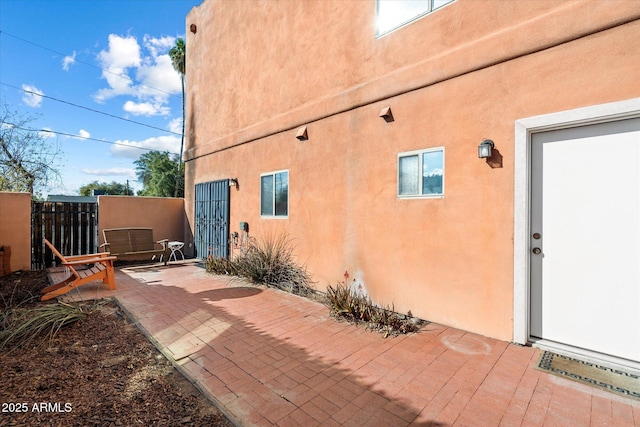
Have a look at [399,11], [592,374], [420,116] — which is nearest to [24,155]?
[399,11]

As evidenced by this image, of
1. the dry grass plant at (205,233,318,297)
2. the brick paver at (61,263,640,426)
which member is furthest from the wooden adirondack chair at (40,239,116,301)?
the dry grass plant at (205,233,318,297)

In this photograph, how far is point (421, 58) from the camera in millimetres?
4285

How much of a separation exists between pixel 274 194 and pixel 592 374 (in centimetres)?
581

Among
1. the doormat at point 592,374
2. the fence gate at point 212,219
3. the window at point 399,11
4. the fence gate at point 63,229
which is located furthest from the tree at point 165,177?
the doormat at point 592,374

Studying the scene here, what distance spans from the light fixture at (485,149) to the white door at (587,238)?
0.47 metres

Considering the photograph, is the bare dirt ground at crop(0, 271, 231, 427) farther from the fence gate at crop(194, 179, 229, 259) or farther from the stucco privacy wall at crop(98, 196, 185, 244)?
the stucco privacy wall at crop(98, 196, 185, 244)

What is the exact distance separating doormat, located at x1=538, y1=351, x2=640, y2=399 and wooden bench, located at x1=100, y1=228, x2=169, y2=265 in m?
9.05

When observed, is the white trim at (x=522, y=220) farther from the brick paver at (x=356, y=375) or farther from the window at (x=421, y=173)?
the window at (x=421, y=173)

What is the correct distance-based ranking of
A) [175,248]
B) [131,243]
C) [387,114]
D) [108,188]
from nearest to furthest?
[387,114] → [131,243] → [175,248] → [108,188]

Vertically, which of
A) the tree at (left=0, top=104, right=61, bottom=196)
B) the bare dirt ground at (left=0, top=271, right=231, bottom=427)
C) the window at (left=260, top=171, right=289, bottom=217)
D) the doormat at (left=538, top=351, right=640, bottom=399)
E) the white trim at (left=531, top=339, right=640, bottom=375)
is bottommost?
the bare dirt ground at (left=0, top=271, right=231, bottom=427)

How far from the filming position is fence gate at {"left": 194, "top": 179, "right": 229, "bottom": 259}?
27.6ft

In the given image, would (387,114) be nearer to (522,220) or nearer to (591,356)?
(522,220)

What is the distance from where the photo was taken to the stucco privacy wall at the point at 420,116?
10.5 ft

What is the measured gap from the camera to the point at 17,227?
7.18m
